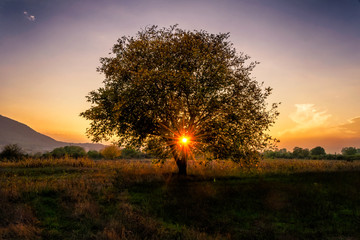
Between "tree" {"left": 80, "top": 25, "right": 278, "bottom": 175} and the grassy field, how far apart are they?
12.3 ft

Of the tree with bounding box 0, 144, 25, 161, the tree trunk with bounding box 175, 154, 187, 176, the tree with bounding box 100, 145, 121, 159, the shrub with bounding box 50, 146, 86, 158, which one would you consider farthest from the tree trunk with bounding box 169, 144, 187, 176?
the tree with bounding box 100, 145, 121, 159

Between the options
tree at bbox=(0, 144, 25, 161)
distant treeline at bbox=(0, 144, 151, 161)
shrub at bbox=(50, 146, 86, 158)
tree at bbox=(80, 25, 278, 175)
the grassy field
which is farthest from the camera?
shrub at bbox=(50, 146, 86, 158)

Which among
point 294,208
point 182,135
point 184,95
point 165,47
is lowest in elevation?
point 294,208

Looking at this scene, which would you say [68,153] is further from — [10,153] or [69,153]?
[10,153]

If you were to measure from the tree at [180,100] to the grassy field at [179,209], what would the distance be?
374 centimetres

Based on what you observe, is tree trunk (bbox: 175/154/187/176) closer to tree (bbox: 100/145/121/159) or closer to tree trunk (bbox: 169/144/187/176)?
tree trunk (bbox: 169/144/187/176)

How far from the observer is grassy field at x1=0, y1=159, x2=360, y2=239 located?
10.0m

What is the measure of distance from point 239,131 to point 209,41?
30.1 ft

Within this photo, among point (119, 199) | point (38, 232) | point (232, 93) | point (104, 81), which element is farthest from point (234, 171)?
point (38, 232)

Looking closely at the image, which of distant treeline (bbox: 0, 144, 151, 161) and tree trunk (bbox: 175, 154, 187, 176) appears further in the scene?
distant treeline (bbox: 0, 144, 151, 161)

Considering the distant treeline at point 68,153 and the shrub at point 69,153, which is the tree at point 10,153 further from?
the shrub at point 69,153

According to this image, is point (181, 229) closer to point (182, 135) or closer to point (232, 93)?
point (182, 135)

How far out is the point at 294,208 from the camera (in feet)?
46.7

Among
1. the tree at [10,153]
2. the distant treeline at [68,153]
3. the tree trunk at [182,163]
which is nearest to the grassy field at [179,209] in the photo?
the tree trunk at [182,163]
